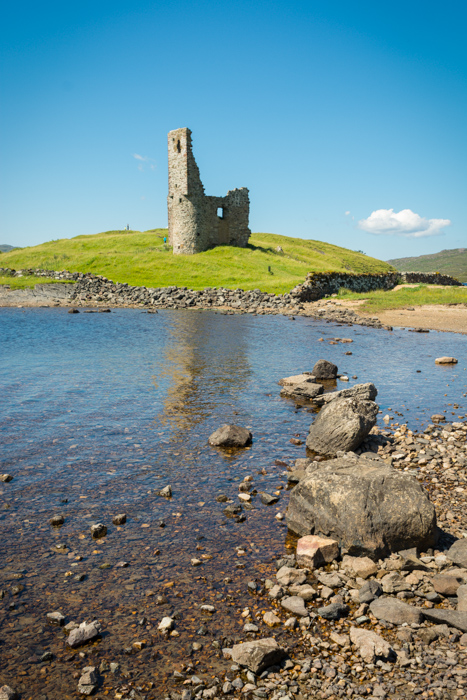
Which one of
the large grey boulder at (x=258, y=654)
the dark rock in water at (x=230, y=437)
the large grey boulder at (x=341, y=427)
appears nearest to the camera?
the large grey boulder at (x=258, y=654)

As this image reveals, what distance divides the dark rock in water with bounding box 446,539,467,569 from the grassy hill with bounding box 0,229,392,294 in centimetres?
4915

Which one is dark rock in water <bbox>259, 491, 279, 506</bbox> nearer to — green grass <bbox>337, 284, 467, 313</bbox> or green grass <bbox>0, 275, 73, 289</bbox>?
green grass <bbox>337, 284, 467, 313</bbox>

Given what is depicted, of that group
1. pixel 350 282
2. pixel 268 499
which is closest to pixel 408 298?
pixel 350 282

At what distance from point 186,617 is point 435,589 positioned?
3755 mm

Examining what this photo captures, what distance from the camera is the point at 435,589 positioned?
7.26 meters

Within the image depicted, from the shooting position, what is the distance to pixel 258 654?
19.0 ft

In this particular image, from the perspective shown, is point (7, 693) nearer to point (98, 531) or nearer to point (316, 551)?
point (98, 531)

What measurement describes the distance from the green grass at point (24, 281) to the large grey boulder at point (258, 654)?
6290 cm

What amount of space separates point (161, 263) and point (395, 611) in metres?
64.2

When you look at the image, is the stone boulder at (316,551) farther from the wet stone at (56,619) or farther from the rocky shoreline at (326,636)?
the wet stone at (56,619)

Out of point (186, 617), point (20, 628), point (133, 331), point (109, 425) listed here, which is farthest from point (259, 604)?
point (133, 331)

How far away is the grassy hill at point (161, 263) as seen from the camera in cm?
6194

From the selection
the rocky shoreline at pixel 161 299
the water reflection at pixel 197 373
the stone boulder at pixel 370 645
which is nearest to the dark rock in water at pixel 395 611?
the stone boulder at pixel 370 645

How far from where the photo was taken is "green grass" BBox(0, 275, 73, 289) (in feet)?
209
